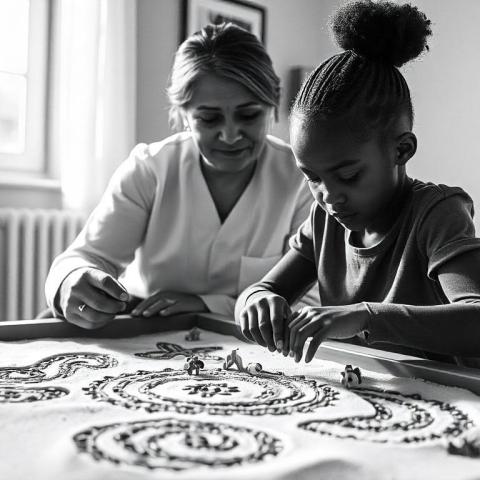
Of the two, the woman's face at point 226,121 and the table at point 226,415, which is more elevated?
the woman's face at point 226,121

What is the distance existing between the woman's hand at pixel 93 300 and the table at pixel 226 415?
0.33 feet

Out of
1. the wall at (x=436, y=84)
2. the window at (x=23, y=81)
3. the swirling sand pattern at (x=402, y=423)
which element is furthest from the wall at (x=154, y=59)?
the swirling sand pattern at (x=402, y=423)

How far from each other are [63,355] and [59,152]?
83.4 inches

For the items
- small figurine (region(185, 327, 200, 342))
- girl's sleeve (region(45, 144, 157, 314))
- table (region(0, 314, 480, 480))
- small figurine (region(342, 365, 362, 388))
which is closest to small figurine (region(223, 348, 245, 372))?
table (region(0, 314, 480, 480))

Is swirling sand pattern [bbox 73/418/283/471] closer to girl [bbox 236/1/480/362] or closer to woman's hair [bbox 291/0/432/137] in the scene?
girl [bbox 236/1/480/362]

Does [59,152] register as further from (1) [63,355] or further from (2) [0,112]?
(1) [63,355]

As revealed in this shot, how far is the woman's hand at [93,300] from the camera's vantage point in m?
1.14

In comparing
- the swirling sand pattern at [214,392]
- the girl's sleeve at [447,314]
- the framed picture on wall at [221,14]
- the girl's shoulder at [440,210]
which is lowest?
the swirling sand pattern at [214,392]

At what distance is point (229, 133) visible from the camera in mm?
1459

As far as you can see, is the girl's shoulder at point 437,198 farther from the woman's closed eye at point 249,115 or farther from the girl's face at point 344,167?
the woman's closed eye at point 249,115

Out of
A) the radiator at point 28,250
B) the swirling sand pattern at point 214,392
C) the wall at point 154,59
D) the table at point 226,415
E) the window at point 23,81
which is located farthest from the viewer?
the wall at point 154,59

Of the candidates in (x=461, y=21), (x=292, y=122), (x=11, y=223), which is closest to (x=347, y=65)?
(x=292, y=122)

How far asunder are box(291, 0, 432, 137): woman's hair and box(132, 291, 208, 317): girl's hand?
0.47 m

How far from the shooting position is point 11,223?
2.63 meters
